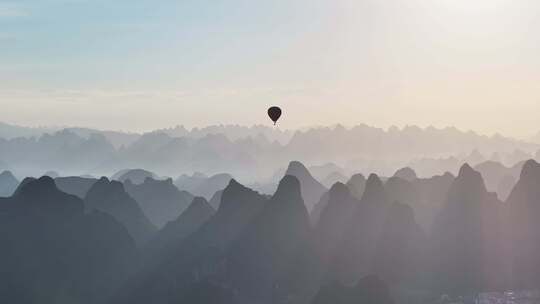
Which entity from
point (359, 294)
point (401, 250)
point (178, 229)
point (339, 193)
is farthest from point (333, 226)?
point (359, 294)

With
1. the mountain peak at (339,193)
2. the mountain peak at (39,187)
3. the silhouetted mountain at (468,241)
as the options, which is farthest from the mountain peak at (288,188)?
the mountain peak at (39,187)

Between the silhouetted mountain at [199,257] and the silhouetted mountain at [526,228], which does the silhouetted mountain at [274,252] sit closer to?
the silhouetted mountain at [199,257]

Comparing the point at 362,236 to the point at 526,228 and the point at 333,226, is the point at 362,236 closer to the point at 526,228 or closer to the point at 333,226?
the point at 333,226

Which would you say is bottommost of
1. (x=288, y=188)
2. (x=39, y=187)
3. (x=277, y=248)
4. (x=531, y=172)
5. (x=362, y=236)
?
(x=277, y=248)

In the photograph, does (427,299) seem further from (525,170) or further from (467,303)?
(525,170)

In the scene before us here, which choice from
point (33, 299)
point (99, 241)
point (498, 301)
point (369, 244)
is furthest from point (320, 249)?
point (33, 299)

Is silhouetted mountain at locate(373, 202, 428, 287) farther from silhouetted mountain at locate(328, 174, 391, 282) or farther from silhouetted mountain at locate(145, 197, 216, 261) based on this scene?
silhouetted mountain at locate(145, 197, 216, 261)

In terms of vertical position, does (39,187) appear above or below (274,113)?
below
